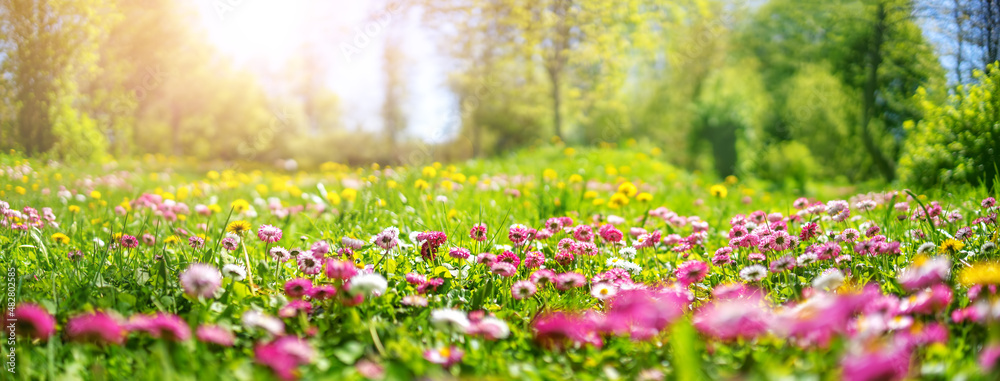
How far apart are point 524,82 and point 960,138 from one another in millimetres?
13286

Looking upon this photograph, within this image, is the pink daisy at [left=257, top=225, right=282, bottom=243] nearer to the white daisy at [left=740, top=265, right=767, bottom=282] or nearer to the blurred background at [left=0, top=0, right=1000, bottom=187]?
the white daisy at [left=740, top=265, right=767, bottom=282]

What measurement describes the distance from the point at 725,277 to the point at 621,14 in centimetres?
852

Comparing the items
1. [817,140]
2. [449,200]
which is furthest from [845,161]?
[449,200]

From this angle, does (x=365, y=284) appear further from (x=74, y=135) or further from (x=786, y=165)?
(x=786, y=165)

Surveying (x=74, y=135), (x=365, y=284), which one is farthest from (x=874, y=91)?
(x=74, y=135)

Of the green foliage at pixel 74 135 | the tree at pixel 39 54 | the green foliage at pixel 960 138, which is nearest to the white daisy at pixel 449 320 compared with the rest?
the green foliage at pixel 960 138

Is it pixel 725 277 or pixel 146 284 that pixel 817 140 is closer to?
pixel 725 277

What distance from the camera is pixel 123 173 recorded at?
5.75 m

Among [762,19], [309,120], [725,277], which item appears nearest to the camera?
[725,277]

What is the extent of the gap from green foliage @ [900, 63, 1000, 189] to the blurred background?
0.04ft

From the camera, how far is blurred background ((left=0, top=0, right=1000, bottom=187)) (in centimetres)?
342

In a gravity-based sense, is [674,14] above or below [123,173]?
above

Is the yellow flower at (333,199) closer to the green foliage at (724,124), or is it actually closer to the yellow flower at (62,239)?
the yellow flower at (62,239)

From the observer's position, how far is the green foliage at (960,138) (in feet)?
9.56
